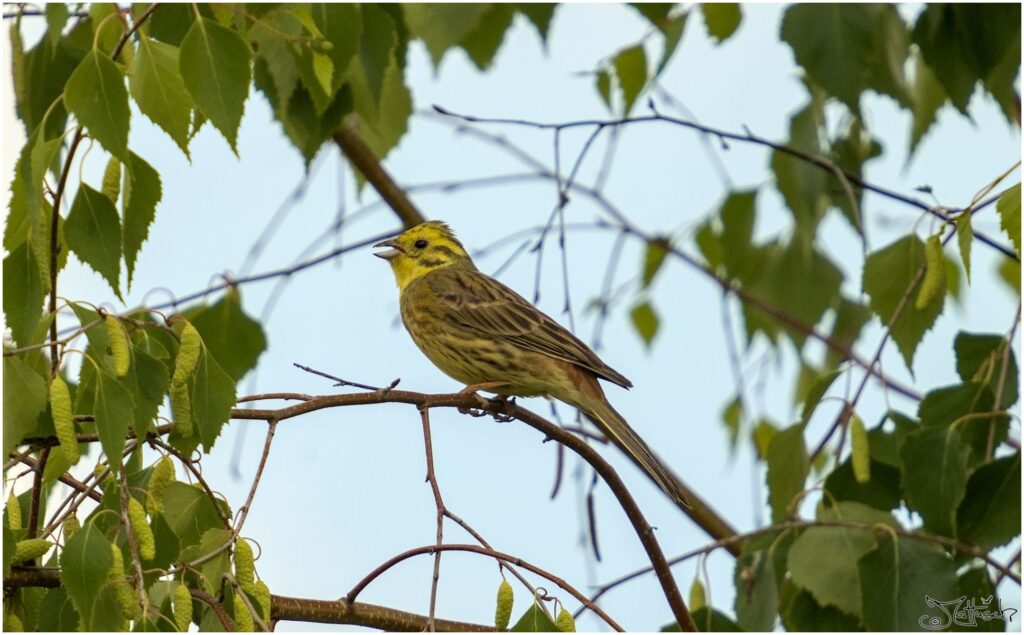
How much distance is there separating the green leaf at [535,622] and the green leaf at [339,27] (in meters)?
1.67

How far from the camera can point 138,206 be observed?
345cm

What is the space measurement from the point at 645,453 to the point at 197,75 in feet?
8.78

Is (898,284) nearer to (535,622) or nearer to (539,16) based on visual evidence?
(539,16)

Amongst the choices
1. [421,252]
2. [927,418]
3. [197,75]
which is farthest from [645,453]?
[197,75]

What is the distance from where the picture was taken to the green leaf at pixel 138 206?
11.3 feet

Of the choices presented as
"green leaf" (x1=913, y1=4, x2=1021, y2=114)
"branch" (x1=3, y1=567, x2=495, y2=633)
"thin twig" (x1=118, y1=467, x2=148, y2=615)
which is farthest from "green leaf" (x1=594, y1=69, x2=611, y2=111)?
"thin twig" (x1=118, y1=467, x2=148, y2=615)

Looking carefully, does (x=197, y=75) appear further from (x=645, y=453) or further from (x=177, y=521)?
(x=645, y=453)

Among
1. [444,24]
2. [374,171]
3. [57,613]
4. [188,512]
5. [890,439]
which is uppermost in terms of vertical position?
[374,171]

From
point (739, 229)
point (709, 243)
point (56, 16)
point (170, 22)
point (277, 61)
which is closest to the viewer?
point (56, 16)

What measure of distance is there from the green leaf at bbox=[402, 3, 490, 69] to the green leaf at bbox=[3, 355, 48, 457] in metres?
1.74

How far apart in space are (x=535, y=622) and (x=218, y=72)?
4.70 ft

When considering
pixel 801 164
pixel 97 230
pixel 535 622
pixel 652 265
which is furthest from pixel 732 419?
pixel 97 230

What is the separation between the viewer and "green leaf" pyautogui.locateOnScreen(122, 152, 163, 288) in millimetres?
3430

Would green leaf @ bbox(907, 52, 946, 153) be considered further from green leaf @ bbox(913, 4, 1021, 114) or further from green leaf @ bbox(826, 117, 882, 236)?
green leaf @ bbox(913, 4, 1021, 114)
